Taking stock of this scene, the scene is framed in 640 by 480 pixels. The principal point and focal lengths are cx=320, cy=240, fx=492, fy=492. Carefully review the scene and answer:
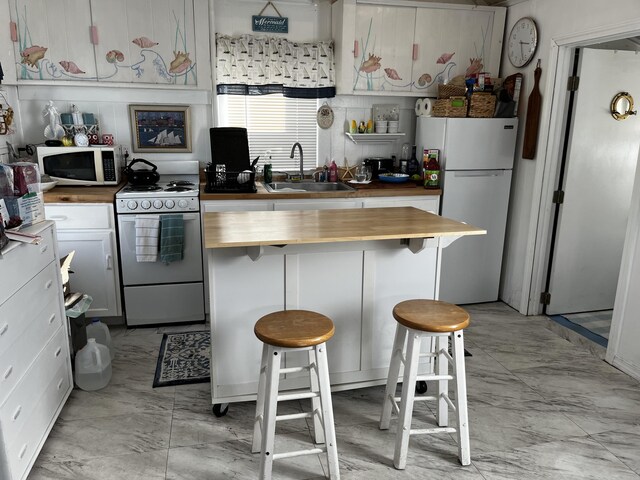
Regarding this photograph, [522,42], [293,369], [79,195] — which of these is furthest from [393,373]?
[522,42]

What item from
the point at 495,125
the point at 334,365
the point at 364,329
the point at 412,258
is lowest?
the point at 334,365

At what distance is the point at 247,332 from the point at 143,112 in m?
2.39

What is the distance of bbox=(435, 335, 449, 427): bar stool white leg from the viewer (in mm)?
2311

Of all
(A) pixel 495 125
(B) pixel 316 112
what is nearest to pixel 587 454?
(A) pixel 495 125

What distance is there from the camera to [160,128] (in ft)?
13.3

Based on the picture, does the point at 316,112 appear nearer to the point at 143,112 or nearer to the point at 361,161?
the point at 361,161

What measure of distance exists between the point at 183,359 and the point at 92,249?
1045mm

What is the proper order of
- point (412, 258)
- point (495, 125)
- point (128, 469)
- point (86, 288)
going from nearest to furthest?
point (128, 469), point (412, 258), point (86, 288), point (495, 125)

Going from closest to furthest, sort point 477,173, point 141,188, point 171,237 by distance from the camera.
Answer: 1. point 171,237
2. point 141,188
3. point 477,173

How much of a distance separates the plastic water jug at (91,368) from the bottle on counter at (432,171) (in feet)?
8.61

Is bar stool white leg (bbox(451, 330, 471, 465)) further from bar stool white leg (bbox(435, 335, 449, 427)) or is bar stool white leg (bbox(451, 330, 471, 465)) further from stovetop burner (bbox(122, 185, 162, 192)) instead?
stovetop burner (bbox(122, 185, 162, 192))

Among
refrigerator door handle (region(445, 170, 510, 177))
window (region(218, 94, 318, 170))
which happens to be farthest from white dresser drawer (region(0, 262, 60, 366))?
refrigerator door handle (region(445, 170, 510, 177))

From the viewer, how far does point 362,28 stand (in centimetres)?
393

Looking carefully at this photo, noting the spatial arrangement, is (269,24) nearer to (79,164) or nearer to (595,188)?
(79,164)
